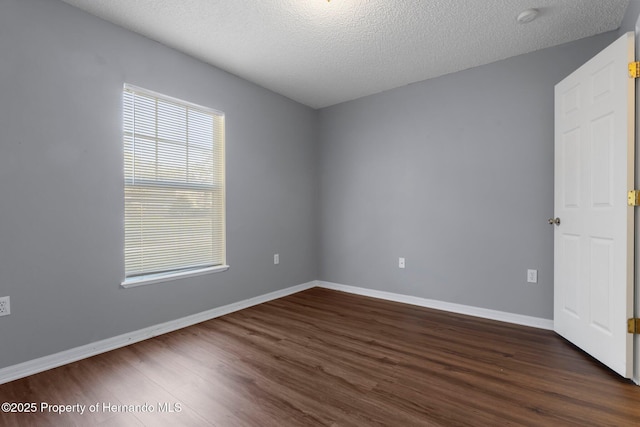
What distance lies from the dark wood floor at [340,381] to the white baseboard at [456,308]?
0.42 ft

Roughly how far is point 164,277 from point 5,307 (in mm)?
992

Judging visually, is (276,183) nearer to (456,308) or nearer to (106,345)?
(106,345)

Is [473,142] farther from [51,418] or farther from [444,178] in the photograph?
[51,418]

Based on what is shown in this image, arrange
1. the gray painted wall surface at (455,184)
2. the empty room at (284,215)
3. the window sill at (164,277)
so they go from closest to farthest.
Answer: the empty room at (284,215) → the window sill at (164,277) → the gray painted wall surface at (455,184)

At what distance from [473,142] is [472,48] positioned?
35.3 inches

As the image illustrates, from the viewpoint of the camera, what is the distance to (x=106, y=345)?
2.30m

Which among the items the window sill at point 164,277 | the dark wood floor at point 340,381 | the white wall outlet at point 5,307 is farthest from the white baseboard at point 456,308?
the white wall outlet at point 5,307

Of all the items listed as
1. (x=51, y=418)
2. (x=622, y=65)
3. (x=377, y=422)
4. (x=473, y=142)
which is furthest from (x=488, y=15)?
(x=51, y=418)

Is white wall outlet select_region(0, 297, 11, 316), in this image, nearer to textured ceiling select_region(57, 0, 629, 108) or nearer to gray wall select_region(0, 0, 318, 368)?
gray wall select_region(0, 0, 318, 368)

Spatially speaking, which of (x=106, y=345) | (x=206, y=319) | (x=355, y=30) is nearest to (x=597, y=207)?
(x=355, y=30)

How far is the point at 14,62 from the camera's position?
1933 millimetres

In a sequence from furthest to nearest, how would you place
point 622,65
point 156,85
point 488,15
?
point 156,85
point 488,15
point 622,65

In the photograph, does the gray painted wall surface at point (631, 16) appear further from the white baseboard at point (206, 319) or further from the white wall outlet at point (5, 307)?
the white wall outlet at point (5, 307)

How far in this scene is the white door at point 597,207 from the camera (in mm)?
1843
